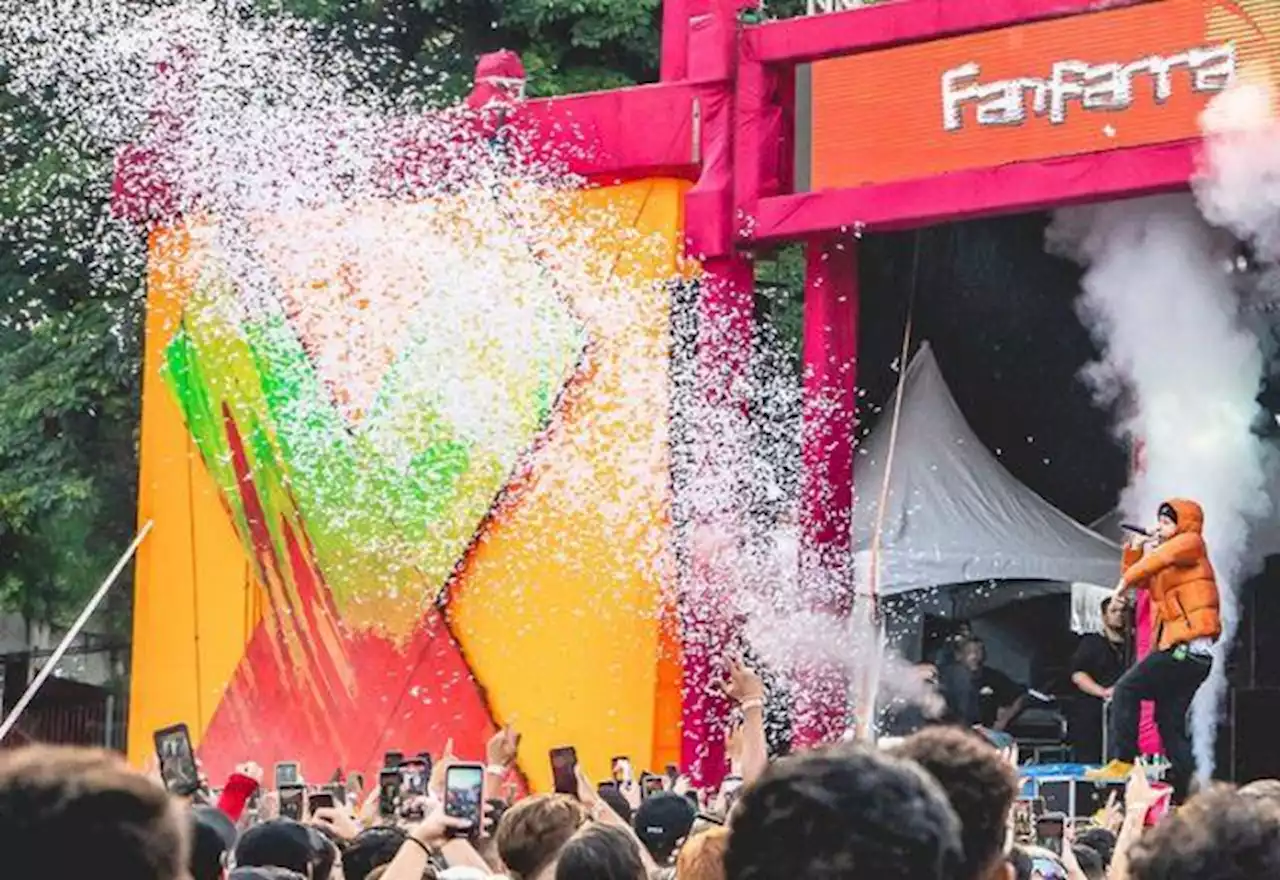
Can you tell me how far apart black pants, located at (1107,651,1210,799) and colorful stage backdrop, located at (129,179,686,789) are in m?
2.73

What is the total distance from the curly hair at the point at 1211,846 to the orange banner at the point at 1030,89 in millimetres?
9845

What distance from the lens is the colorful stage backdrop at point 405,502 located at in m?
14.2

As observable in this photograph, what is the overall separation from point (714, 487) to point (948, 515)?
1.50 meters

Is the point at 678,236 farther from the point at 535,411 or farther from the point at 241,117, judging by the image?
the point at 241,117

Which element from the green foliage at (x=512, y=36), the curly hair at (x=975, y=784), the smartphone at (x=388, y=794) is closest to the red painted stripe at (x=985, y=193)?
the smartphone at (x=388, y=794)

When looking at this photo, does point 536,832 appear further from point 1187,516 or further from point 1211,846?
point 1187,516

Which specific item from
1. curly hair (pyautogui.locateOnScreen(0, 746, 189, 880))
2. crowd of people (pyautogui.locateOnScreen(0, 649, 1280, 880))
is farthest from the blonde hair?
curly hair (pyautogui.locateOnScreen(0, 746, 189, 880))

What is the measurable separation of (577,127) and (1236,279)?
12.3 feet

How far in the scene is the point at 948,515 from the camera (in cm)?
1470

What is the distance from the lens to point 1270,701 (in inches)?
571

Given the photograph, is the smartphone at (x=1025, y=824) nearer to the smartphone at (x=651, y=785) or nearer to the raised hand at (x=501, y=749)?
the smartphone at (x=651, y=785)

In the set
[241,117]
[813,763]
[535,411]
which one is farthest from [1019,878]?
[241,117]

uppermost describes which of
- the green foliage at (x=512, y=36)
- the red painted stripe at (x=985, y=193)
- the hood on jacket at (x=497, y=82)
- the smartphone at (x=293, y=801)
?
the green foliage at (x=512, y=36)

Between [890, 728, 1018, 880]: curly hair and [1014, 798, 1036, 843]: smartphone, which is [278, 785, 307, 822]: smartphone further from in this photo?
[890, 728, 1018, 880]: curly hair
